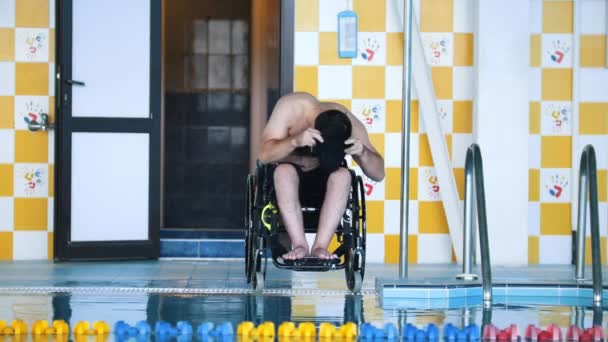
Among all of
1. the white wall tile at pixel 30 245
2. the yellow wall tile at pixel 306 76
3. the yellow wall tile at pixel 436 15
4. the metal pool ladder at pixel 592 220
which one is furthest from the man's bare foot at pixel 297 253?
the white wall tile at pixel 30 245

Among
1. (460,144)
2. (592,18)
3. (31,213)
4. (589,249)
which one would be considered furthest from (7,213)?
(592,18)

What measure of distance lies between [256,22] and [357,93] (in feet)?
8.42

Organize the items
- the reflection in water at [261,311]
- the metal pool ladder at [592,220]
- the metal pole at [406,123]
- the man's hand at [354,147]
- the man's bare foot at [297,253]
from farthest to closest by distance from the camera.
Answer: the metal pole at [406,123] < the man's hand at [354,147] < the man's bare foot at [297,253] < the metal pool ladder at [592,220] < the reflection in water at [261,311]

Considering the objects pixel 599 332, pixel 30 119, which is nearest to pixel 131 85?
pixel 30 119

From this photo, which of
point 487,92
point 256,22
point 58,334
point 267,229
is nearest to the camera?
point 58,334

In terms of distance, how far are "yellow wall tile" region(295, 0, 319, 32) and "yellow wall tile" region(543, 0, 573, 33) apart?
1.55 meters

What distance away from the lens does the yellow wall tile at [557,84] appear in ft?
23.5

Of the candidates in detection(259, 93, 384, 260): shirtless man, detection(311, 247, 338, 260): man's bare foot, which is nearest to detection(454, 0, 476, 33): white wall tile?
detection(259, 93, 384, 260): shirtless man

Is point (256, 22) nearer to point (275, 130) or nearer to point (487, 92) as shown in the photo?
point (487, 92)

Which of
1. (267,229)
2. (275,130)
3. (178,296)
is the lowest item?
(178,296)

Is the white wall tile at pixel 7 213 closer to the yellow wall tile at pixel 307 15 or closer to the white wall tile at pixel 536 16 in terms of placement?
the yellow wall tile at pixel 307 15

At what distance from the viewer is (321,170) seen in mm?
5055

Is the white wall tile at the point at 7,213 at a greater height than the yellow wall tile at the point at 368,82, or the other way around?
the yellow wall tile at the point at 368,82

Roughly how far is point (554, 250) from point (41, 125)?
3542mm
